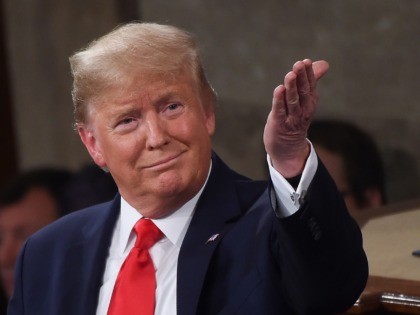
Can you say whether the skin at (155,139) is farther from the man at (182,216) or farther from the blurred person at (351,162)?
the blurred person at (351,162)

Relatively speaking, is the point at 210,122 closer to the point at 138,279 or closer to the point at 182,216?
the point at 182,216

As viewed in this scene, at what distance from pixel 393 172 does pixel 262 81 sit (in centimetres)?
60

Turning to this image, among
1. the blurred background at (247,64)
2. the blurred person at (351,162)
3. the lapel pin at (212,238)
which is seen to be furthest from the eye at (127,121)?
the blurred background at (247,64)

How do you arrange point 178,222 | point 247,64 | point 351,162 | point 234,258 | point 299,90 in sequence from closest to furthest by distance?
point 299,90 → point 234,258 → point 178,222 → point 351,162 → point 247,64

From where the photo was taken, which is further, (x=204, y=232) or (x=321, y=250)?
(x=204, y=232)

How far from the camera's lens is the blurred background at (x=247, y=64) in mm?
3857

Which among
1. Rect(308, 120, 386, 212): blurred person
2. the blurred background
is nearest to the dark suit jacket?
Rect(308, 120, 386, 212): blurred person

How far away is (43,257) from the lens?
2.02 m

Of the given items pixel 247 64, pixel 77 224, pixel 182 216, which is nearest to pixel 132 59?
pixel 182 216

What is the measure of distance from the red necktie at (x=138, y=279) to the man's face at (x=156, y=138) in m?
0.05

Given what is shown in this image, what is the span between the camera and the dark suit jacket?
1587 millimetres

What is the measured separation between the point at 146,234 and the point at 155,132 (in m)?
0.21

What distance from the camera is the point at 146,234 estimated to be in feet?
6.22

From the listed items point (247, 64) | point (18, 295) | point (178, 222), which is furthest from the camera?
point (247, 64)
